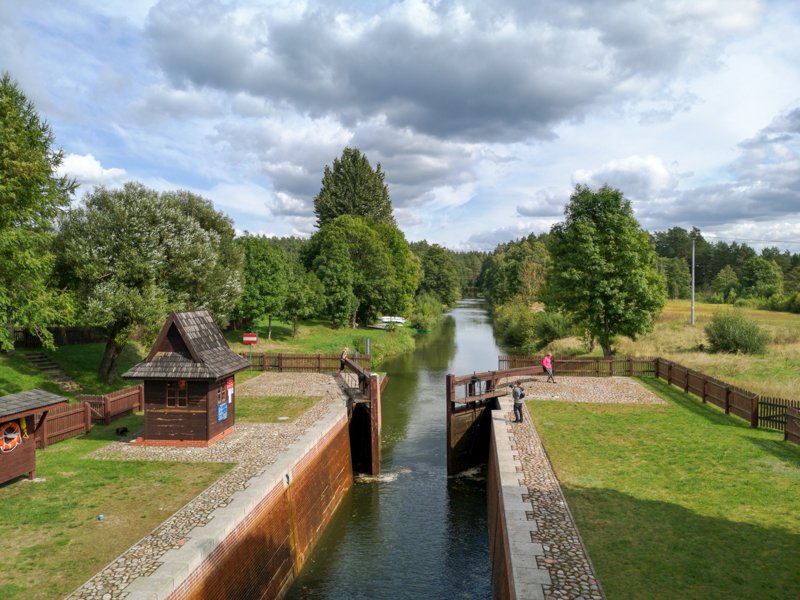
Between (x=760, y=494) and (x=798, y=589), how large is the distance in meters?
4.63

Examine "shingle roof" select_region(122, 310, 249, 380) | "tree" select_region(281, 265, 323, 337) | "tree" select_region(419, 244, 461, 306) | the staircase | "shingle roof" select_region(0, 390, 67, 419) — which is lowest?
the staircase

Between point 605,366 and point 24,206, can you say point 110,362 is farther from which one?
point 605,366

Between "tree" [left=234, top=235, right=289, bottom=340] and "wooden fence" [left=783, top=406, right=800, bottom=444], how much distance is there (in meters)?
34.8

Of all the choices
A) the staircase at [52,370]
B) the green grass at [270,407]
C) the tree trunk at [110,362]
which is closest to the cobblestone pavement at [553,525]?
the green grass at [270,407]

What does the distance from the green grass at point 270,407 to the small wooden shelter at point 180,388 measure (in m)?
3.12

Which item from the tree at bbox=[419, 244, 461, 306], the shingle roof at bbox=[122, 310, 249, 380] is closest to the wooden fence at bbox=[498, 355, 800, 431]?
the shingle roof at bbox=[122, 310, 249, 380]

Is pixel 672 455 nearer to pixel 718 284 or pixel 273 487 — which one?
pixel 273 487

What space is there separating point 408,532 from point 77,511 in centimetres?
904

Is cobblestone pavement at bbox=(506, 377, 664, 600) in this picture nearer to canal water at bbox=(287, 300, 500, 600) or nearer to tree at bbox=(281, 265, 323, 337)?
canal water at bbox=(287, 300, 500, 600)

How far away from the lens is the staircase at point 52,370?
25.9 metres

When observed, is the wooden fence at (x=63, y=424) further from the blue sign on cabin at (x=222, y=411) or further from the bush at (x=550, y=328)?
the bush at (x=550, y=328)

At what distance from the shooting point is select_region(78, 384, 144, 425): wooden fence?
818 inches

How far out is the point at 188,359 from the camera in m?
17.9

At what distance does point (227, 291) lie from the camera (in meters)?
33.0
